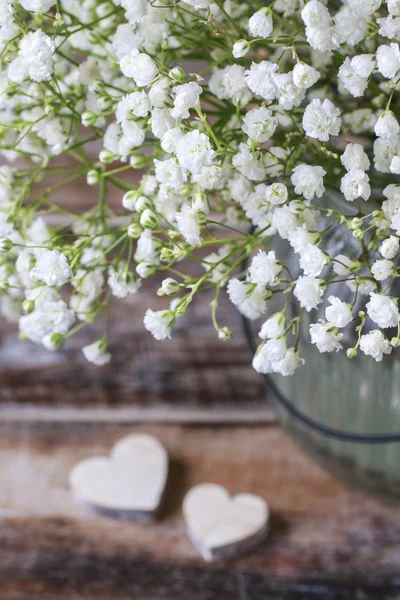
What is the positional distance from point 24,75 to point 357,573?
477mm

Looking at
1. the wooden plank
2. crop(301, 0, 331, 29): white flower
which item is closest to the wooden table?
the wooden plank

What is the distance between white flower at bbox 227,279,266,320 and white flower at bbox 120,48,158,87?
0.12 m

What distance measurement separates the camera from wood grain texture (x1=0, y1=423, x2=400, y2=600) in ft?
2.03

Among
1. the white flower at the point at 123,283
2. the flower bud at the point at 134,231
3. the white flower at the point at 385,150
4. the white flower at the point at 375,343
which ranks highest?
the white flower at the point at 385,150

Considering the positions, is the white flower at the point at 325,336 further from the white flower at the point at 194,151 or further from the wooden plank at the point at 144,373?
the wooden plank at the point at 144,373

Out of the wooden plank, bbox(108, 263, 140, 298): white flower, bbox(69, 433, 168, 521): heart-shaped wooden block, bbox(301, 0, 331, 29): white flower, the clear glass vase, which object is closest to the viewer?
bbox(301, 0, 331, 29): white flower

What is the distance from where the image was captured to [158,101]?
362mm

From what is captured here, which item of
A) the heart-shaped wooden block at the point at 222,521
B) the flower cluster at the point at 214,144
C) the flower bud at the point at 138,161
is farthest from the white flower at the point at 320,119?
the heart-shaped wooden block at the point at 222,521

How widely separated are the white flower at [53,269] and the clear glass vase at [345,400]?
21 centimetres

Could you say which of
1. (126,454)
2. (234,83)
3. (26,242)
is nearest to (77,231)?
(26,242)

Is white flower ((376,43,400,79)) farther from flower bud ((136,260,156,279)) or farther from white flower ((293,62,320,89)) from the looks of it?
flower bud ((136,260,156,279))

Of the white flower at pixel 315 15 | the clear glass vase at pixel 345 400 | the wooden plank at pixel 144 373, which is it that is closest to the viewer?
the white flower at pixel 315 15

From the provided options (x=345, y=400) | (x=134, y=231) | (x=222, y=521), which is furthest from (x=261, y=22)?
(x=222, y=521)

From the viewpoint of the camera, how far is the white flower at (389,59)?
13.1 inches
